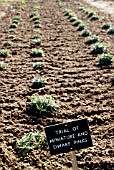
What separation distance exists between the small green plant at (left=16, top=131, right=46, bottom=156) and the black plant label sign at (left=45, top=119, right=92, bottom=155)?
73.6 inches

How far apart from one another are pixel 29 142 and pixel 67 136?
6.89 feet

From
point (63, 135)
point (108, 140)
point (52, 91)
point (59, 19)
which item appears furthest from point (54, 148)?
point (59, 19)

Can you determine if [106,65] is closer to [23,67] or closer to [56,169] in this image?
[23,67]

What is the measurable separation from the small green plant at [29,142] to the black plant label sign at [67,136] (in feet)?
6.13

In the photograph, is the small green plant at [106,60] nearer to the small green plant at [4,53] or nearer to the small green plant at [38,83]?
the small green plant at [38,83]

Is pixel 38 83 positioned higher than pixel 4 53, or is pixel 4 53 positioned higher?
pixel 4 53

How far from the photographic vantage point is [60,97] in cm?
889

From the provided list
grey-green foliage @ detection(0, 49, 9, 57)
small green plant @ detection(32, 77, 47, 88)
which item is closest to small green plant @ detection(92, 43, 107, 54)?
grey-green foliage @ detection(0, 49, 9, 57)

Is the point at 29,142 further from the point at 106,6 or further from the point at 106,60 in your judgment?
the point at 106,6

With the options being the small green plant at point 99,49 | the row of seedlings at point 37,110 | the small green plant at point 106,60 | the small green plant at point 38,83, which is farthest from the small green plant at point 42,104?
the small green plant at point 99,49

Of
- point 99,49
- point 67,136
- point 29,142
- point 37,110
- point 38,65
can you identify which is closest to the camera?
point 67,136

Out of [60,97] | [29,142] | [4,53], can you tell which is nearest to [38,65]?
[4,53]

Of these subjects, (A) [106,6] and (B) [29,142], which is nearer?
(B) [29,142]

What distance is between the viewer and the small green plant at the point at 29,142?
6164 mm
